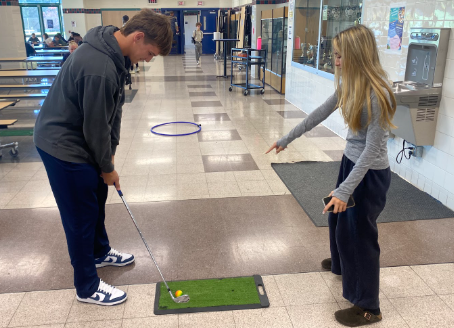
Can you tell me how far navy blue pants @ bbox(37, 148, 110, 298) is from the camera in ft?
6.54

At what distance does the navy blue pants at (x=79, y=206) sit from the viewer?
1994 mm

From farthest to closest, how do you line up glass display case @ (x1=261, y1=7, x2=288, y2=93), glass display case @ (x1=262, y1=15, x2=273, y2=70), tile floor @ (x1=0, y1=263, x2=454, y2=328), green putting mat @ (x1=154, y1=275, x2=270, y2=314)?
glass display case @ (x1=262, y1=15, x2=273, y2=70) < glass display case @ (x1=261, y1=7, x2=288, y2=93) < green putting mat @ (x1=154, y1=275, x2=270, y2=314) < tile floor @ (x1=0, y1=263, x2=454, y2=328)

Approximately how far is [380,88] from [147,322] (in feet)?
5.61

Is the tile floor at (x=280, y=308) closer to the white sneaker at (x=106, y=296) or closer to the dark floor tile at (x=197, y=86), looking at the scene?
the white sneaker at (x=106, y=296)

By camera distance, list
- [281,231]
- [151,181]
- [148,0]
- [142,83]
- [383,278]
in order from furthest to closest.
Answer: [148,0], [142,83], [151,181], [281,231], [383,278]

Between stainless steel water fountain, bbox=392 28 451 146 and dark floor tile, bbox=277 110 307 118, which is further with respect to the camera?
dark floor tile, bbox=277 110 307 118

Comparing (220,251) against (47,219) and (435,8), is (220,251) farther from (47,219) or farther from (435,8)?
(435,8)

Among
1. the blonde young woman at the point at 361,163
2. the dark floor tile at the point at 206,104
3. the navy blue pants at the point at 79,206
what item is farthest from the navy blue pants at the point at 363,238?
the dark floor tile at the point at 206,104

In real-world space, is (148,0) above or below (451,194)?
above

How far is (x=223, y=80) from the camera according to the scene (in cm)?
1163

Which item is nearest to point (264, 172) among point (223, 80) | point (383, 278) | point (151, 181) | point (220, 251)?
point (151, 181)

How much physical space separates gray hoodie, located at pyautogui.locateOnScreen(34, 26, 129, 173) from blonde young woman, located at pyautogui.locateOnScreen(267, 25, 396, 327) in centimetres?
110

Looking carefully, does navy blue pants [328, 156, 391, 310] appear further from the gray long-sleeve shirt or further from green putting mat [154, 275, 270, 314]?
green putting mat [154, 275, 270, 314]

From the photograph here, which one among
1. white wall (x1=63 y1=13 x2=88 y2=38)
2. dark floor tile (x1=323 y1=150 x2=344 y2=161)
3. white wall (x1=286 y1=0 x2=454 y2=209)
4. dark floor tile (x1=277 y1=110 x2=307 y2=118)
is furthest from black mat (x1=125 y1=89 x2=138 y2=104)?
white wall (x1=63 y1=13 x2=88 y2=38)
